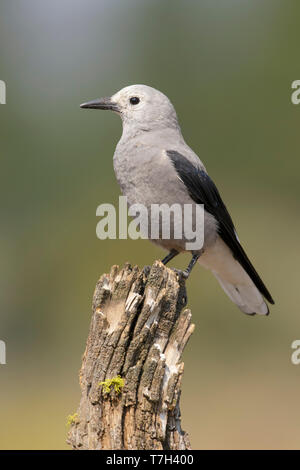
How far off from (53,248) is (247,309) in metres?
5.26

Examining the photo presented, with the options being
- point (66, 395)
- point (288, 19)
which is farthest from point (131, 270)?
point (288, 19)

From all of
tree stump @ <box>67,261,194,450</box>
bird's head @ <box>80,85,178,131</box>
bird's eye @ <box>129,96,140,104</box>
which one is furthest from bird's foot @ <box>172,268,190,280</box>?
bird's eye @ <box>129,96,140,104</box>

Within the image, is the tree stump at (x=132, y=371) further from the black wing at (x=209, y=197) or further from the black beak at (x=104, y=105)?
the black beak at (x=104, y=105)

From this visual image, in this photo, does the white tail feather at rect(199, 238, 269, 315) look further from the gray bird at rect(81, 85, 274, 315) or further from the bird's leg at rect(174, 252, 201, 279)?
the bird's leg at rect(174, 252, 201, 279)

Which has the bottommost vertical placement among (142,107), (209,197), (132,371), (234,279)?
(132,371)

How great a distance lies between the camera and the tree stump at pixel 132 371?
3139mm

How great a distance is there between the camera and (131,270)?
3518 millimetres

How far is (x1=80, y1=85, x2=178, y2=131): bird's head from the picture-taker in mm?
4762

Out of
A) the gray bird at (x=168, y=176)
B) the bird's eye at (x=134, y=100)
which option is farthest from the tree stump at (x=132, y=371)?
the bird's eye at (x=134, y=100)

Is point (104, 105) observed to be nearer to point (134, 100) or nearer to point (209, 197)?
point (134, 100)

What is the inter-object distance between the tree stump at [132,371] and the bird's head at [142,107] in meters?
1.65

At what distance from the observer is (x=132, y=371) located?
126 inches

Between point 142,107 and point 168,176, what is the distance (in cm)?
63

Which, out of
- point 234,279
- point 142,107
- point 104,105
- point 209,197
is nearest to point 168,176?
point 209,197
